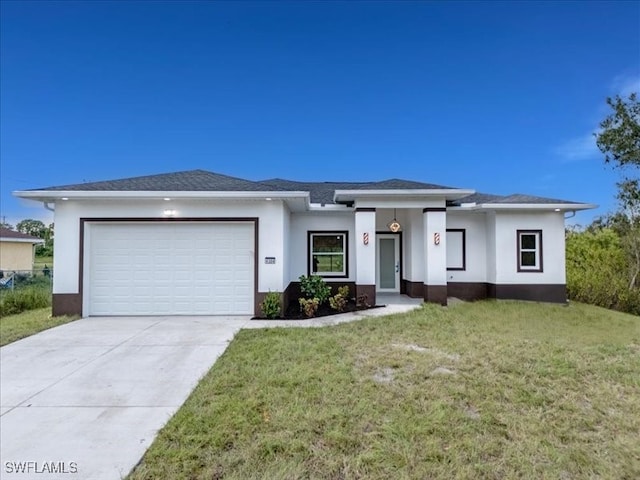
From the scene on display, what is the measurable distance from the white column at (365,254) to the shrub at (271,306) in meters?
2.52

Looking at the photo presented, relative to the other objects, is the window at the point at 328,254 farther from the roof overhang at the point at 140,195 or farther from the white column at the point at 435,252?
the roof overhang at the point at 140,195

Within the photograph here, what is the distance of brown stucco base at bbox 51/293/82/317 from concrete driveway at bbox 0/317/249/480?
3.84ft

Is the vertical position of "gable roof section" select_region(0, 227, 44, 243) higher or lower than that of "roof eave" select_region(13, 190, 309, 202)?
lower

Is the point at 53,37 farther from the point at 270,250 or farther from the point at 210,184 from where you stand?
the point at 270,250

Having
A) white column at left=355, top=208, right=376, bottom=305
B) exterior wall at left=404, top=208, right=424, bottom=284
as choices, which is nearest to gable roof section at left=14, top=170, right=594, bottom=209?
white column at left=355, top=208, right=376, bottom=305

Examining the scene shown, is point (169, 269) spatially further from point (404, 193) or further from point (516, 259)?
point (516, 259)

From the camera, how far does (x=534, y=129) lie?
16.5 meters

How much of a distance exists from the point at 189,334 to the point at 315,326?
2.80 m

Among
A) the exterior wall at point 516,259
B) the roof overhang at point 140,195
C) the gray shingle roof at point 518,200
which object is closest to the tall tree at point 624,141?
the gray shingle roof at point 518,200

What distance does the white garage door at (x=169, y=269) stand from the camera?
30.9 feet

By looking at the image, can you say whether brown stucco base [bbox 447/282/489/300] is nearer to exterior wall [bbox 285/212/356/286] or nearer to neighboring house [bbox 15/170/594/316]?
neighboring house [bbox 15/170/594/316]

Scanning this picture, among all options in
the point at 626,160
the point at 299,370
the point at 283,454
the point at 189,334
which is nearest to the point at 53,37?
the point at 189,334

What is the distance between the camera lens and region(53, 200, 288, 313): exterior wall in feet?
30.2

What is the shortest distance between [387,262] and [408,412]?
31.4 feet
